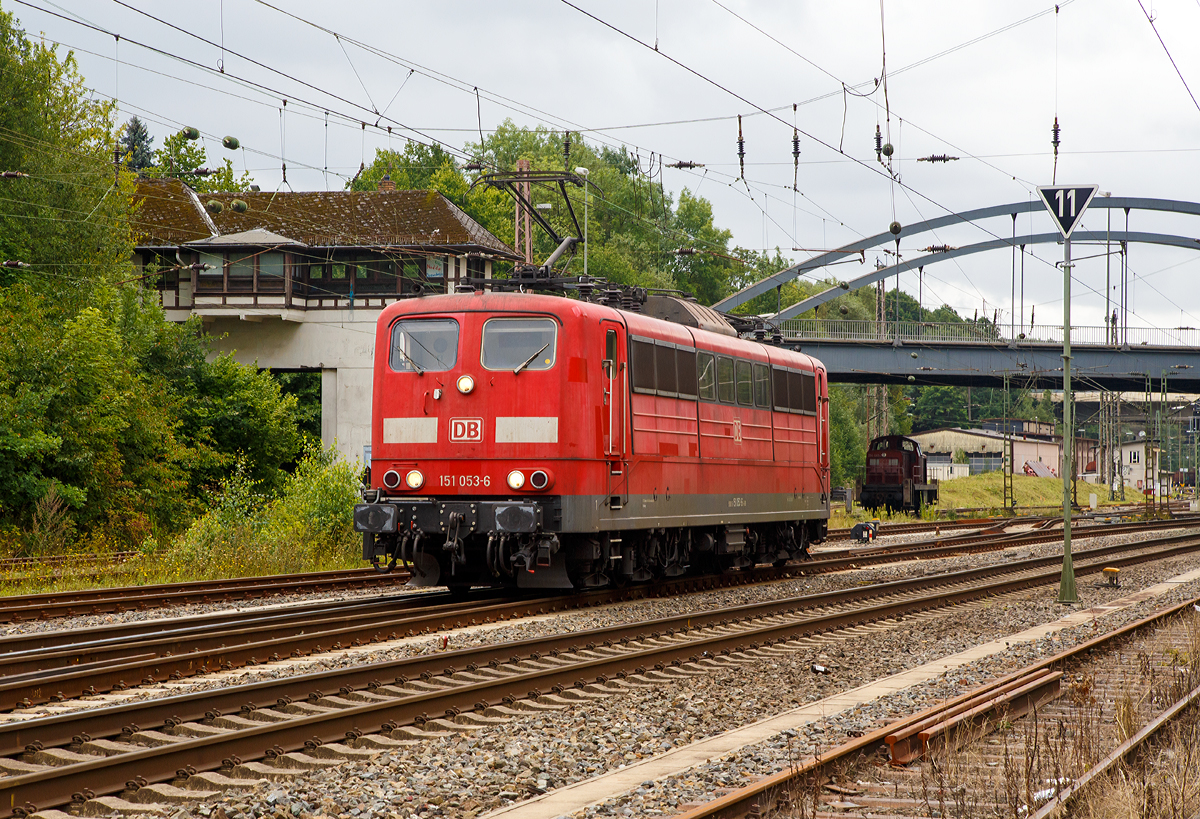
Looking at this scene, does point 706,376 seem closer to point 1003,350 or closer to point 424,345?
point 424,345

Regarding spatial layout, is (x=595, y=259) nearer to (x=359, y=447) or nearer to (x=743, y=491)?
(x=359, y=447)

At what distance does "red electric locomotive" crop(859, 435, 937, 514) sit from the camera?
166ft

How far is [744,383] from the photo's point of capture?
728 inches

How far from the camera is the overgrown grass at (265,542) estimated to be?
59.4 ft

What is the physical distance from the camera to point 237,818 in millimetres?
5895

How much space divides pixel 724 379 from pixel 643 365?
103 inches

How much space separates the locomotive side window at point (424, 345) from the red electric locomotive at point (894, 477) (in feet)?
125

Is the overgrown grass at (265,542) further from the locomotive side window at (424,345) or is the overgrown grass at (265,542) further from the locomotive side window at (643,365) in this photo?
the locomotive side window at (643,365)

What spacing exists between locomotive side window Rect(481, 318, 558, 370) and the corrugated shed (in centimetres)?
2559

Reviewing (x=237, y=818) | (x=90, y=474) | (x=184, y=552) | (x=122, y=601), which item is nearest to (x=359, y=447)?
(x=90, y=474)

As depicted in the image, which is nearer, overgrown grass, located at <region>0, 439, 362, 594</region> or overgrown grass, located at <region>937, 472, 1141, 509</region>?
overgrown grass, located at <region>0, 439, 362, 594</region>

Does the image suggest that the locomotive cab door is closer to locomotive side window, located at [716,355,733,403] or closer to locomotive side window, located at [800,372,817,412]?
locomotive side window, located at [716,355,733,403]

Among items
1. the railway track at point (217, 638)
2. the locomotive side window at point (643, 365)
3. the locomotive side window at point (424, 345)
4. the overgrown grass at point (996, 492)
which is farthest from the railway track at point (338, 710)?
the overgrown grass at point (996, 492)

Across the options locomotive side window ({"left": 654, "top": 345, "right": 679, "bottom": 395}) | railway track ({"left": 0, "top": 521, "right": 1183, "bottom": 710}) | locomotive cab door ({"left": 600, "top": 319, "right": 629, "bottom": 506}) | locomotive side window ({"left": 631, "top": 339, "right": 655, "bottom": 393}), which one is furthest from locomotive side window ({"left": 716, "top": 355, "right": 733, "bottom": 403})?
railway track ({"left": 0, "top": 521, "right": 1183, "bottom": 710})
